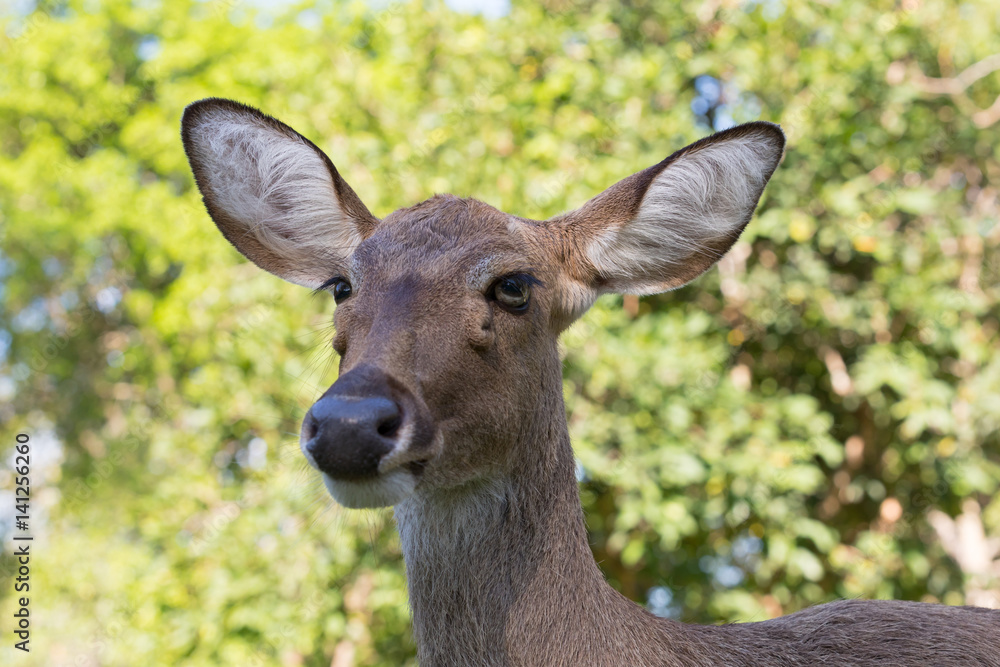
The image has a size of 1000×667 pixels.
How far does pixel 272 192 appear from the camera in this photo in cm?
336

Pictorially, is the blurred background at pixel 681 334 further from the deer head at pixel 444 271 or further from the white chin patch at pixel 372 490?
the white chin patch at pixel 372 490

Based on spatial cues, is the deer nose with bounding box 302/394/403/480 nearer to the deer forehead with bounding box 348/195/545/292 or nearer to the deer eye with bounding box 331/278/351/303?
the deer forehead with bounding box 348/195/545/292

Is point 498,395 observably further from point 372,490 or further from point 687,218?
point 687,218

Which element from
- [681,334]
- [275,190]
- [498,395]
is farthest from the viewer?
[681,334]

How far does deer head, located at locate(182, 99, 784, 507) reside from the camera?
2.24m

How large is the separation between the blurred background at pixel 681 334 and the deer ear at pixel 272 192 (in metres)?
1.78

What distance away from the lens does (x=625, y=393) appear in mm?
5613

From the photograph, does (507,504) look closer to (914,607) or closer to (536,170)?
(914,607)

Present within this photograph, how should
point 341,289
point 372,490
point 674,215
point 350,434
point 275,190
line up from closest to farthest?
point 350,434 → point 372,490 → point 341,289 → point 674,215 → point 275,190

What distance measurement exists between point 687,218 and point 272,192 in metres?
1.56

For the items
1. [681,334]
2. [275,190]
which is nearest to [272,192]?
[275,190]

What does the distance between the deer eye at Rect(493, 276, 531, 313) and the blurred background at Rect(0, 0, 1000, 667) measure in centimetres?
267

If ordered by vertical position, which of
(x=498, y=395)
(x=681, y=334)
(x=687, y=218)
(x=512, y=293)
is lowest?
(x=498, y=395)

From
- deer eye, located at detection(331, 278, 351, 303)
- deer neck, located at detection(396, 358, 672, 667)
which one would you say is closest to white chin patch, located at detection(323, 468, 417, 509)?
deer neck, located at detection(396, 358, 672, 667)
